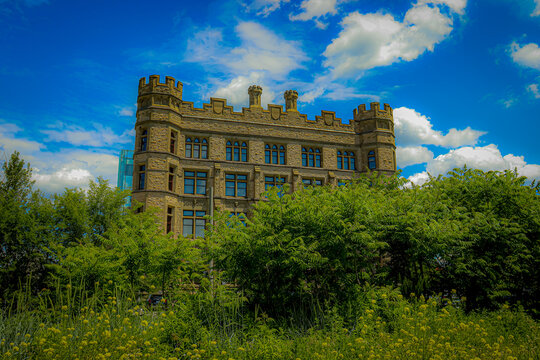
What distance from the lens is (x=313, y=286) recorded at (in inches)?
348

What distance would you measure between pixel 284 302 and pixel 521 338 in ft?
15.9

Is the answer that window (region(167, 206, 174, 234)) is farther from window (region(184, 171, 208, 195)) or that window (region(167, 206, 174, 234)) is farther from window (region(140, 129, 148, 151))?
window (region(140, 129, 148, 151))

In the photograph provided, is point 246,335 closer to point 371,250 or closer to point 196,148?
point 371,250

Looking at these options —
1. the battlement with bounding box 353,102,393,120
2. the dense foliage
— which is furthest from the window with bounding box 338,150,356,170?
the dense foliage

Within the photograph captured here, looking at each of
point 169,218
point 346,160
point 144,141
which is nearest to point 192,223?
point 169,218

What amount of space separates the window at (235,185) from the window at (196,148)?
2398 millimetres

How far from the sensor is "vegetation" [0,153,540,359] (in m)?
6.35

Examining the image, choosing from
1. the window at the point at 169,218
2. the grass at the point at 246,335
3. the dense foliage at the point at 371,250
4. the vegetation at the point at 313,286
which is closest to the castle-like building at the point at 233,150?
the window at the point at 169,218

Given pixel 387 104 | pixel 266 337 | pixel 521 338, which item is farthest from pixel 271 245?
pixel 387 104

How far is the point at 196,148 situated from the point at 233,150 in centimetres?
273

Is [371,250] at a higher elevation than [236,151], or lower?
lower

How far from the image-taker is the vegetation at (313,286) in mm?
6348

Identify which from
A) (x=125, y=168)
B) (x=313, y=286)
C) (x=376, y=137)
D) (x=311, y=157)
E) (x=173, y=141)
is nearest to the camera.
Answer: (x=313, y=286)

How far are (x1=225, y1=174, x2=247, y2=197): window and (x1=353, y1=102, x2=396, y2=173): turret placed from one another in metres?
10.1
